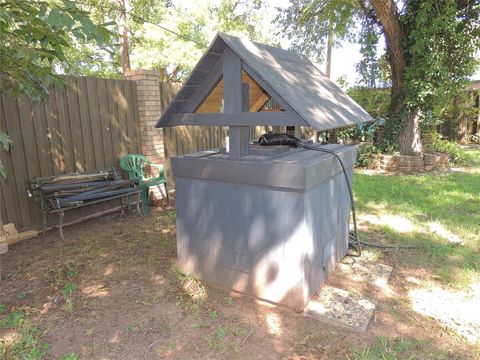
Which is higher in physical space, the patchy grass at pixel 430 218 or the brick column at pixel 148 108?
the brick column at pixel 148 108

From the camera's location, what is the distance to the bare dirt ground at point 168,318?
231 cm

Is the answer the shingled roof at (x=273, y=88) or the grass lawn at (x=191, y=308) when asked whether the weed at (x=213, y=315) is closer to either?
the grass lawn at (x=191, y=308)

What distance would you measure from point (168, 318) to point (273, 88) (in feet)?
6.09

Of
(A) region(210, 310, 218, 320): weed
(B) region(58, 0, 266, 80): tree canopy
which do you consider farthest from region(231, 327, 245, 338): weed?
(B) region(58, 0, 266, 80): tree canopy

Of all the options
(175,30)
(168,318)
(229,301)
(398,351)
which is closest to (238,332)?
(229,301)

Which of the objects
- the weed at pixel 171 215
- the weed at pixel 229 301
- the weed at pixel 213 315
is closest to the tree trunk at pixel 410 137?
the weed at pixel 171 215

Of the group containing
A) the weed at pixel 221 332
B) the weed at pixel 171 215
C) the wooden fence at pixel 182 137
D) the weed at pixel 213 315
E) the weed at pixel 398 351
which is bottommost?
the weed at pixel 398 351

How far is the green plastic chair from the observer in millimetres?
5636

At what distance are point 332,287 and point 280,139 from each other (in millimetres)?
1369

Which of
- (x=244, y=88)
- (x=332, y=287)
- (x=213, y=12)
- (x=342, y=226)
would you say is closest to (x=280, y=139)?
(x=244, y=88)

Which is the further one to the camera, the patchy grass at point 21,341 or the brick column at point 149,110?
the brick column at point 149,110

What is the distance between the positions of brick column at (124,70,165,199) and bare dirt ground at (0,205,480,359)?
105 inches

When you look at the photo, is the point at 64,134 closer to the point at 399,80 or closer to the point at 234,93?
the point at 234,93

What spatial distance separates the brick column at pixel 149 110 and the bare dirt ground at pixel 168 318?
2.67 meters
